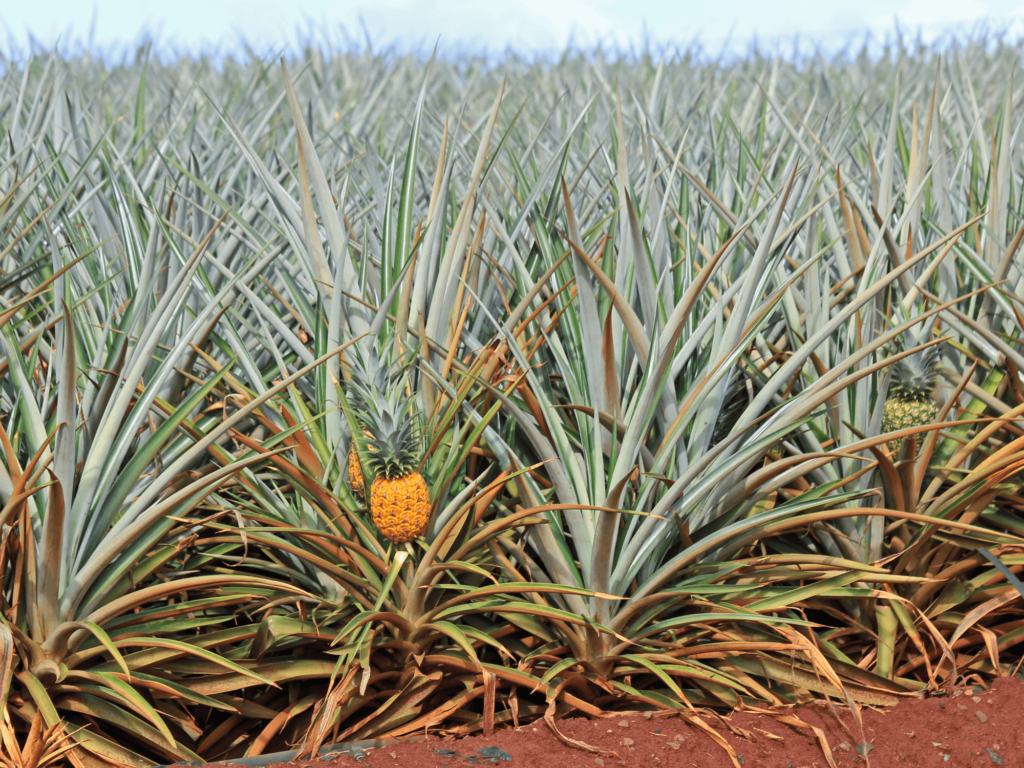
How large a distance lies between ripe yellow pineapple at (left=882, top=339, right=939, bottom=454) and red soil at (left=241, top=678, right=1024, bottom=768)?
46 cm

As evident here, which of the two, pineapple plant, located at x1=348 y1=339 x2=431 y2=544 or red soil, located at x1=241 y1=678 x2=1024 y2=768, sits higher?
pineapple plant, located at x1=348 y1=339 x2=431 y2=544

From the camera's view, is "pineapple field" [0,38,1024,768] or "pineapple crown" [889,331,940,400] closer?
"pineapple field" [0,38,1024,768]

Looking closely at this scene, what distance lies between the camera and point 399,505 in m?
1.16

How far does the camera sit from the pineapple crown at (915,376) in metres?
1.52

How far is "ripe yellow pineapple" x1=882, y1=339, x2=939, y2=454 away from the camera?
1.51 m

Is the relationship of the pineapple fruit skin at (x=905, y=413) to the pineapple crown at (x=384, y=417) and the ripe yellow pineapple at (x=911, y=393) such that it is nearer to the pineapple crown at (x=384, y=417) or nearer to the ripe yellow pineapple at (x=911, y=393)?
A: the ripe yellow pineapple at (x=911, y=393)

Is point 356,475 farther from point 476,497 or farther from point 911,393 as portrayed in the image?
point 911,393

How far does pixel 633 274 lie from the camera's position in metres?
1.50

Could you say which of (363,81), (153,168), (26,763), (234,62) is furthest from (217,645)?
(234,62)

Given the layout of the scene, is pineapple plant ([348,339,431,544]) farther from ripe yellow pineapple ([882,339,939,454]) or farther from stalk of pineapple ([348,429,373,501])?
ripe yellow pineapple ([882,339,939,454])

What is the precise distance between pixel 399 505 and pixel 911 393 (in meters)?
0.97

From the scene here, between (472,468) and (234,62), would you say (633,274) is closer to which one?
(472,468)

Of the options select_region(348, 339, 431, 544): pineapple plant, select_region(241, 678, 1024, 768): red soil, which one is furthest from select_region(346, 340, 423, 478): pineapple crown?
select_region(241, 678, 1024, 768): red soil

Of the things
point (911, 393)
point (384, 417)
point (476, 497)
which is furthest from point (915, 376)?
point (384, 417)
